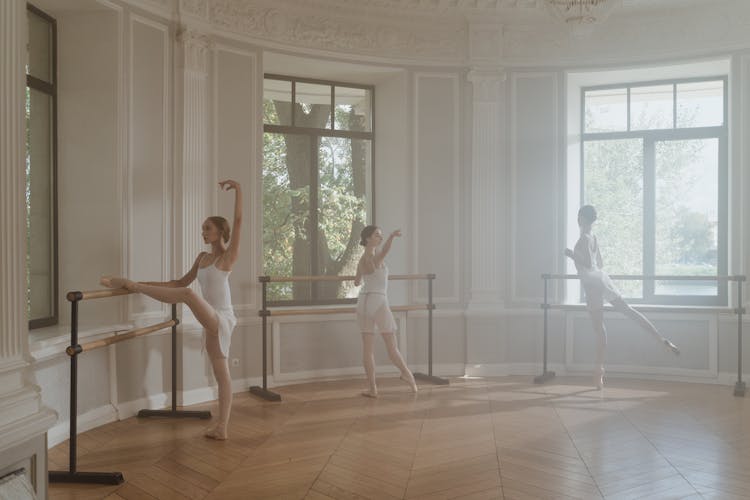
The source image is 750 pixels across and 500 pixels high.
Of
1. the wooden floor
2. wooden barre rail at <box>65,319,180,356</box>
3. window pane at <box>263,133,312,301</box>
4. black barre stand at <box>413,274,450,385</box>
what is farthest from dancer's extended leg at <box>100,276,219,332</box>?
black barre stand at <box>413,274,450,385</box>

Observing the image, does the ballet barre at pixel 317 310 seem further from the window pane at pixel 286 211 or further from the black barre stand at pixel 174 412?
the black barre stand at pixel 174 412

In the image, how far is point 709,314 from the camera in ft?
21.5

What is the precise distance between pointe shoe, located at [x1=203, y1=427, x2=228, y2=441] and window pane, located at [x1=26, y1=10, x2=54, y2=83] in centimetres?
266

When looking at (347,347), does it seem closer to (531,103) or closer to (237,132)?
(237,132)

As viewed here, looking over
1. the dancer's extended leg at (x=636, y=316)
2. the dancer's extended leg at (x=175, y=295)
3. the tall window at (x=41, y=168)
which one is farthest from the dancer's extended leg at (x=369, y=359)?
the tall window at (x=41, y=168)

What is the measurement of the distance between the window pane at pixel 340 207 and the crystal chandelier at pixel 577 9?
9.72ft

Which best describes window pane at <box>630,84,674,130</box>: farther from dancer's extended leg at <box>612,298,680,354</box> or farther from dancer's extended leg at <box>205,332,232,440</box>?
dancer's extended leg at <box>205,332,232,440</box>

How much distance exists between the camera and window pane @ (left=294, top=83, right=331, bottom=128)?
275 inches

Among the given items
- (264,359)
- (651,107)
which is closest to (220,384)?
(264,359)

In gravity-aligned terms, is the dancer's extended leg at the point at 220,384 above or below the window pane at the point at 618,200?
below

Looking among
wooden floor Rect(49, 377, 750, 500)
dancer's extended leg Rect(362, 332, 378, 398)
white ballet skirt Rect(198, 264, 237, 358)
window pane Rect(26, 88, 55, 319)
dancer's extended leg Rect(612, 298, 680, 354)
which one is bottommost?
wooden floor Rect(49, 377, 750, 500)

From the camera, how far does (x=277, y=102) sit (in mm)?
6883

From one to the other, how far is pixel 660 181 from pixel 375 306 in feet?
11.2

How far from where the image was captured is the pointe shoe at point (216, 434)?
14.6ft
